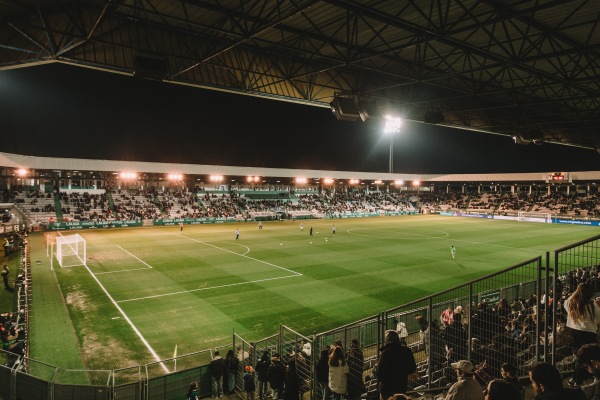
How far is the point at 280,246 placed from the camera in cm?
3209

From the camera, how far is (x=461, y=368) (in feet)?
14.2

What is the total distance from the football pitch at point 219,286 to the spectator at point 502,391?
10.5m

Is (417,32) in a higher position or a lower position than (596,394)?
higher

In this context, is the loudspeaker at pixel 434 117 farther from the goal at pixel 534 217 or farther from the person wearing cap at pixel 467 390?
the goal at pixel 534 217

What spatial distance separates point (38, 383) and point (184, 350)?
4679mm

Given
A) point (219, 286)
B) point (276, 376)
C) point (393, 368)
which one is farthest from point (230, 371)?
point (219, 286)

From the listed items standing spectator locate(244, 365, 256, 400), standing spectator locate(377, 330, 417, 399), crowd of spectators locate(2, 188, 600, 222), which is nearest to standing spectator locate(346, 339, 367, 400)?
standing spectator locate(377, 330, 417, 399)

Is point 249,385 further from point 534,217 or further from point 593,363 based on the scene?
point 534,217

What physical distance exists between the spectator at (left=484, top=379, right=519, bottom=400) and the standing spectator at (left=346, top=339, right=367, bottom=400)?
12.7 feet

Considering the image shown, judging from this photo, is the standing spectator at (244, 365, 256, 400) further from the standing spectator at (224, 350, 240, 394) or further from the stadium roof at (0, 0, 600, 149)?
the stadium roof at (0, 0, 600, 149)

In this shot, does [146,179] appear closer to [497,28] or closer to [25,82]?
[25,82]

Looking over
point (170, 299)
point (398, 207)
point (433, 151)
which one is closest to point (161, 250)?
point (170, 299)

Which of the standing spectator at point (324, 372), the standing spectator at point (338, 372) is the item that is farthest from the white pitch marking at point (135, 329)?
the standing spectator at point (338, 372)

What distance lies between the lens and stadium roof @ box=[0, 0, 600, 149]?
507 inches
